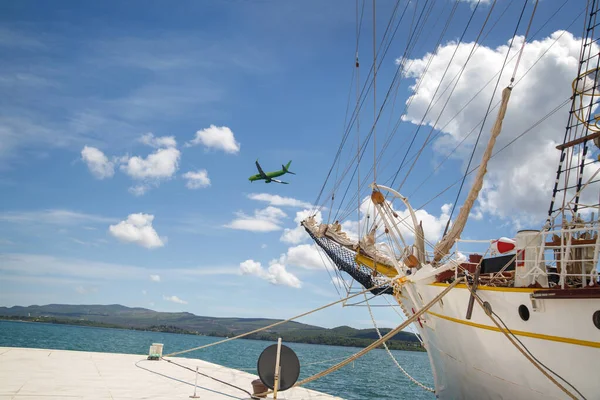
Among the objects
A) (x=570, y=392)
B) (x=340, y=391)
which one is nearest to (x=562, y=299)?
(x=570, y=392)

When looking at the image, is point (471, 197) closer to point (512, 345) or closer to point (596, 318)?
point (512, 345)

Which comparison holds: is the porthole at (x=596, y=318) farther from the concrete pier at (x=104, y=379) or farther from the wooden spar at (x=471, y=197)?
the concrete pier at (x=104, y=379)

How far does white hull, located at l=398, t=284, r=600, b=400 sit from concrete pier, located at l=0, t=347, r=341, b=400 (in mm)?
3071

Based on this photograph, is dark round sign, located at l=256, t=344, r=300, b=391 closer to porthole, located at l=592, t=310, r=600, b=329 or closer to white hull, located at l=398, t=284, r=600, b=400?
white hull, located at l=398, t=284, r=600, b=400

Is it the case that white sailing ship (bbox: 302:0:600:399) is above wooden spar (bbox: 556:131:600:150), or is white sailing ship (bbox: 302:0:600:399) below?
below

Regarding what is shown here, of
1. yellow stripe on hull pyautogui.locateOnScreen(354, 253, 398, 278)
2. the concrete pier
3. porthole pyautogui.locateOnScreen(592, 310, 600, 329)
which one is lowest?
the concrete pier

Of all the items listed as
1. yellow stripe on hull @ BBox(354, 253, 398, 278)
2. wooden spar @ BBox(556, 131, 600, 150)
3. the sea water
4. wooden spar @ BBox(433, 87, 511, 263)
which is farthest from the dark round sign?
yellow stripe on hull @ BBox(354, 253, 398, 278)

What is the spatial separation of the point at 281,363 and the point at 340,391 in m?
18.6

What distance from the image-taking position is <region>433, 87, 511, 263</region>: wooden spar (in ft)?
40.3

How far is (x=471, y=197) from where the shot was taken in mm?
12875

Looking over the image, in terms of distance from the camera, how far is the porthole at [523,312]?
801cm

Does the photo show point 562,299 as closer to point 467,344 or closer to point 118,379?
point 467,344

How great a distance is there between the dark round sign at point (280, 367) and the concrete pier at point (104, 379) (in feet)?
5.61

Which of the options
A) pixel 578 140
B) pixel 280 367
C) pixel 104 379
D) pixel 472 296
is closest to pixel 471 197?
pixel 578 140
